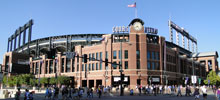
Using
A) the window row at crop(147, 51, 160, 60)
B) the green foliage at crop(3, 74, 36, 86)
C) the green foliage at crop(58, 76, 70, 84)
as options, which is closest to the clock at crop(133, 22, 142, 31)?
the window row at crop(147, 51, 160, 60)

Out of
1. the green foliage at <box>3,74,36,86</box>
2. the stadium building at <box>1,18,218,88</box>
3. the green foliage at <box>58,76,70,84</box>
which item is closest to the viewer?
the stadium building at <box>1,18,218,88</box>

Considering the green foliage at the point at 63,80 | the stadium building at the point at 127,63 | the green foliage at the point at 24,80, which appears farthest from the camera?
the green foliage at the point at 24,80

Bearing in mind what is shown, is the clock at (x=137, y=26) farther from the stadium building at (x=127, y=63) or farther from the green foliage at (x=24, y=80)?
the green foliage at (x=24, y=80)

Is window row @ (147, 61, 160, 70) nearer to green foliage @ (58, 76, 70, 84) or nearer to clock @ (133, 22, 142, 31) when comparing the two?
clock @ (133, 22, 142, 31)

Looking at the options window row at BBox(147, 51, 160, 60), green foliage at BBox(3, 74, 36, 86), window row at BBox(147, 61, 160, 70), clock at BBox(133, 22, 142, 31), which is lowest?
green foliage at BBox(3, 74, 36, 86)

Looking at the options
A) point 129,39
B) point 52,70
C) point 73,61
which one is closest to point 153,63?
point 129,39

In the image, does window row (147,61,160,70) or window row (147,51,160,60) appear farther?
window row (147,51,160,60)

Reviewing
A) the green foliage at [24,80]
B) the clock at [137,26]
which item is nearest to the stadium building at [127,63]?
the clock at [137,26]

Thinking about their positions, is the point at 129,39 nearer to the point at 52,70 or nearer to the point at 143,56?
the point at 143,56

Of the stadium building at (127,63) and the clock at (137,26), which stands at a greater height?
the clock at (137,26)

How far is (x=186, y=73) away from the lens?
8856 cm

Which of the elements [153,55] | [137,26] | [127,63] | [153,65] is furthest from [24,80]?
[153,55]

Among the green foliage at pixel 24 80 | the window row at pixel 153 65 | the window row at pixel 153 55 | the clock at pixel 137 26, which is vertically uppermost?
the clock at pixel 137 26

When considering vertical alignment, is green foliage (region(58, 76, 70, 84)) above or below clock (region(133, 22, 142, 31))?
below
